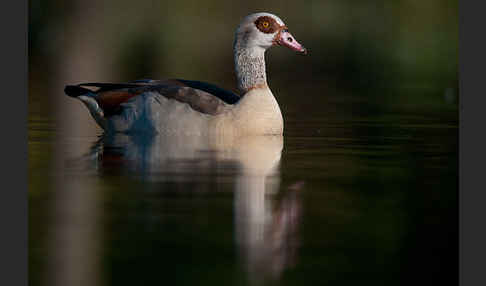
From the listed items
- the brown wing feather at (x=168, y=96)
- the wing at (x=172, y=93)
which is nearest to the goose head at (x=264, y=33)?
the wing at (x=172, y=93)

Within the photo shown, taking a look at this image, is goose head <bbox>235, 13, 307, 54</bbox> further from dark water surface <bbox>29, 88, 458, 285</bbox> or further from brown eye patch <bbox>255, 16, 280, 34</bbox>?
dark water surface <bbox>29, 88, 458, 285</bbox>

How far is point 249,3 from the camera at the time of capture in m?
45.3

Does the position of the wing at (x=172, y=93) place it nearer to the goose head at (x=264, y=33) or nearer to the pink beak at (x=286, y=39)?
the goose head at (x=264, y=33)

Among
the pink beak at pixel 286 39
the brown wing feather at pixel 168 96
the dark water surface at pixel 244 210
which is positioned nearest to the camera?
the dark water surface at pixel 244 210

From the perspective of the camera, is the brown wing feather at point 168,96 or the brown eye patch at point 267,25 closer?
the brown wing feather at point 168,96

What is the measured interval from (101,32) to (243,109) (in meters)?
26.4

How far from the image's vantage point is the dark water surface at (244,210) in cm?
826

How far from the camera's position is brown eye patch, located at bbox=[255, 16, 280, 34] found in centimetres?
1709

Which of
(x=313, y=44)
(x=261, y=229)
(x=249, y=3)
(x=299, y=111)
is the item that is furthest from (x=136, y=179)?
(x=249, y=3)

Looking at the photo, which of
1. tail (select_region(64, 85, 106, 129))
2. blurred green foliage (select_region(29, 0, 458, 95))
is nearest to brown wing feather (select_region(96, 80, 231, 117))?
tail (select_region(64, 85, 106, 129))

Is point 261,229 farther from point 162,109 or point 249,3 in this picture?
point 249,3

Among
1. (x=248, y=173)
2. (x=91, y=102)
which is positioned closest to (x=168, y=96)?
(x=91, y=102)

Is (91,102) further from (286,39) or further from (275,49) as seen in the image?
(275,49)

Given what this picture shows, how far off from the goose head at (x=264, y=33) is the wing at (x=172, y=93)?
3.03 ft
